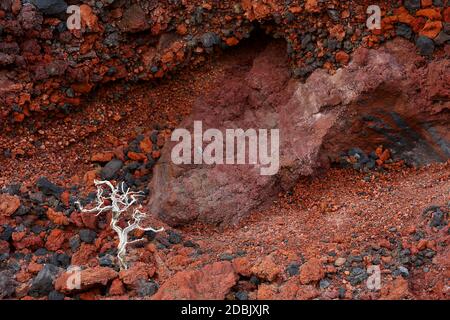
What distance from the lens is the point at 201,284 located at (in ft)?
14.7

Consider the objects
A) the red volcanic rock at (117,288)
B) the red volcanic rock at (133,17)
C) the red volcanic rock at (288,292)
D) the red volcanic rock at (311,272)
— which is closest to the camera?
the red volcanic rock at (288,292)

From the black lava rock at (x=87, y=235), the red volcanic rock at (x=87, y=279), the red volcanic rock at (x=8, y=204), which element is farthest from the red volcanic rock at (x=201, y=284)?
the red volcanic rock at (x=8, y=204)

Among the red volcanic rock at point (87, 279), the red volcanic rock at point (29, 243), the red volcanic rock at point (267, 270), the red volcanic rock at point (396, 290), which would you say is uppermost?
the red volcanic rock at point (29, 243)

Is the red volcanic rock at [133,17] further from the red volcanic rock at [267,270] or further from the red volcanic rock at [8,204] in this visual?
the red volcanic rock at [267,270]

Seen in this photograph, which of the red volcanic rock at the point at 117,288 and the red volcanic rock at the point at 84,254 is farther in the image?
the red volcanic rock at the point at 84,254

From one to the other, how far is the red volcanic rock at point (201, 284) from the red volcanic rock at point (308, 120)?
4.51ft

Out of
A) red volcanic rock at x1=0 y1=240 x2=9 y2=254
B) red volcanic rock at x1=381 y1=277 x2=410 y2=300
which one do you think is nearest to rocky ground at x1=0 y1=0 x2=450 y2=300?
red volcanic rock at x1=0 y1=240 x2=9 y2=254

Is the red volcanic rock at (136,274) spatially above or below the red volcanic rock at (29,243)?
below

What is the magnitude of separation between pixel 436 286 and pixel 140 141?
342 cm

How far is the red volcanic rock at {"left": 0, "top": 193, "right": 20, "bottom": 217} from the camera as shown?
212 inches

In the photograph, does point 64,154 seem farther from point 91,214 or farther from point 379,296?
point 379,296

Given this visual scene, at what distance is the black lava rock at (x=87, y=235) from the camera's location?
205 inches

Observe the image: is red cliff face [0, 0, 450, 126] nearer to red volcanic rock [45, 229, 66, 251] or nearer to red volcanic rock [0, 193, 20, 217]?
red volcanic rock [0, 193, 20, 217]

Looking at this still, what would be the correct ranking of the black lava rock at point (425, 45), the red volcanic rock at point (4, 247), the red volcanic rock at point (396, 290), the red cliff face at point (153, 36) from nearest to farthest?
the red volcanic rock at point (396, 290) → the red volcanic rock at point (4, 247) → the black lava rock at point (425, 45) → the red cliff face at point (153, 36)
